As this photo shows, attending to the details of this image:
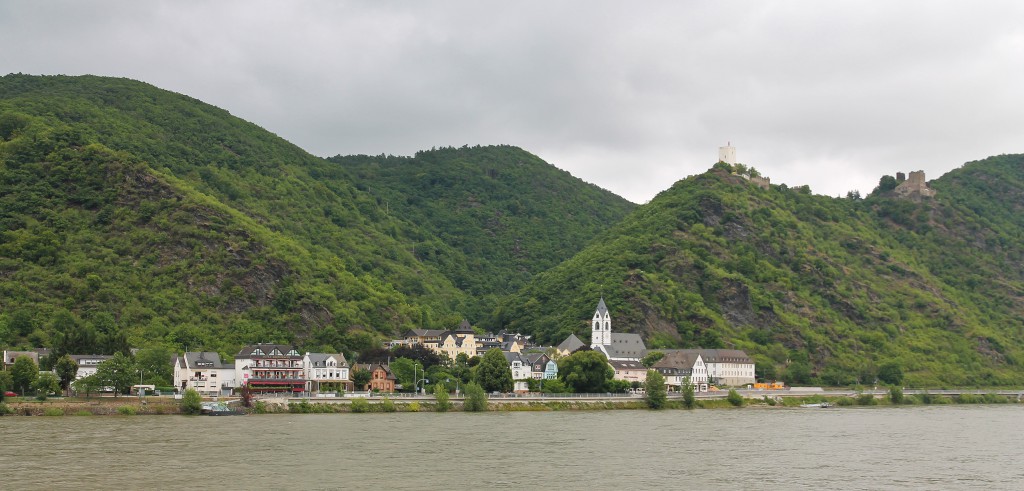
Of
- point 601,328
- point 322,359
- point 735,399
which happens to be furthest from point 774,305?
point 322,359

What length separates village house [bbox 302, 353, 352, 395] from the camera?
376 ft

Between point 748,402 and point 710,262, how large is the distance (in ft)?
191

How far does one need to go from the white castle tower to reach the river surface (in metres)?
54.4

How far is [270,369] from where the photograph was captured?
113750 millimetres

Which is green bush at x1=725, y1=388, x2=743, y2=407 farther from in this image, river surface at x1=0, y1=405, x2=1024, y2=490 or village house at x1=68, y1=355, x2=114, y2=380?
A: village house at x1=68, y1=355, x2=114, y2=380

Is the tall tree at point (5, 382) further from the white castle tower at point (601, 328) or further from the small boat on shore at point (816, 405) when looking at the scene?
the small boat on shore at point (816, 405)

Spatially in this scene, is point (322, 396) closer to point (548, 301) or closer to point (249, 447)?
point (249, 447)

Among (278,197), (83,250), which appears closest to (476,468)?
(83,250)

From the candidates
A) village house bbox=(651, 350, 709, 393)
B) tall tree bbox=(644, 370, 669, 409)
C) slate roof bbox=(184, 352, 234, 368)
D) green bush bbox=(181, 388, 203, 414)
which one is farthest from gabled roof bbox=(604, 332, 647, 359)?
green bush bbox=(181, 388, 203, 414)

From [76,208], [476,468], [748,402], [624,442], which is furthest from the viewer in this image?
[76,208]

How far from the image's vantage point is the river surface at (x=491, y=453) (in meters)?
54.3

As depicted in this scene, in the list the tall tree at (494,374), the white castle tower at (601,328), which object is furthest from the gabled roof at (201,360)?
the white castle tower at (601,328)

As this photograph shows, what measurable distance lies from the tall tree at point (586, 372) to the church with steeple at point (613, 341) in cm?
2836

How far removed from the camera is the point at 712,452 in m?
69.2
